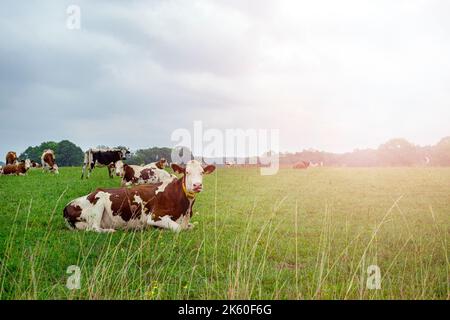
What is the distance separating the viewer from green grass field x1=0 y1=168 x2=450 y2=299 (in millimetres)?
5348

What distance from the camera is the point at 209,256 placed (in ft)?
24.3

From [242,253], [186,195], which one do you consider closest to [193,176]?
[186,195]

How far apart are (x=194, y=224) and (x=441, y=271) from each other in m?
5.57

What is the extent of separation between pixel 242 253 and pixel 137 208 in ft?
14.6

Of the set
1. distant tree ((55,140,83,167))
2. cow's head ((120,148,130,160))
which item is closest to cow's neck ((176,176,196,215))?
cow's head ((120,148,130,160))

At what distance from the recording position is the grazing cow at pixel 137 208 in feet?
31.9

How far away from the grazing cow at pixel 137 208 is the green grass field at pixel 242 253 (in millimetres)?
378

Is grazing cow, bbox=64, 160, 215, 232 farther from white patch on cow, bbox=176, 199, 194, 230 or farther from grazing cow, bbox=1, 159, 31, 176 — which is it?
grazing cow, bbox=1, 159, 31, 176

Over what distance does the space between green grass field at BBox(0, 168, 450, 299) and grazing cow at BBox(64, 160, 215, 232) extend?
38 centimetres

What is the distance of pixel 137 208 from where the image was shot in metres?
10.0

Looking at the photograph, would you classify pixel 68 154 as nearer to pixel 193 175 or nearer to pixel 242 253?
pixel 193 175

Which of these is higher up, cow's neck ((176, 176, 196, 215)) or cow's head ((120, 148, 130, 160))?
cow's head ((120, 148, 130, 160))
